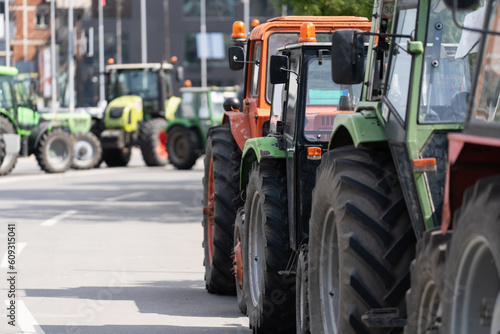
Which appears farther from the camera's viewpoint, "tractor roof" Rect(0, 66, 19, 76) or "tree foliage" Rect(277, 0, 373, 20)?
"tractor roof" Rect(0, 66, 19, 76)

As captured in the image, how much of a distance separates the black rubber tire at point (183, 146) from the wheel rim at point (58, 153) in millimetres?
2990

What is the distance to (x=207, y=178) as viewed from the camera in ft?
38.3

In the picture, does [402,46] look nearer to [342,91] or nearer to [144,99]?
[342,91]

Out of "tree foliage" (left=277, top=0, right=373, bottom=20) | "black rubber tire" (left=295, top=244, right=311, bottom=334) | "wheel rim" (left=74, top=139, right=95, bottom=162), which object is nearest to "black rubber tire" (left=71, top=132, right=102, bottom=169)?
"wheel rim" (left=74, top=139, right=95, bottom=162)

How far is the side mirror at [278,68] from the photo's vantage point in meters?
8.77

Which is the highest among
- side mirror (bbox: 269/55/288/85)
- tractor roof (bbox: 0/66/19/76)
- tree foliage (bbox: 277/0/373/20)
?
side mirror (bbox: 269/55/288/85)

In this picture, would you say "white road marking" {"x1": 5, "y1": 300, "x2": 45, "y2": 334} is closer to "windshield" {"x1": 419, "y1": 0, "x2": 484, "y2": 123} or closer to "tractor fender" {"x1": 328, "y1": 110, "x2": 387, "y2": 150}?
"tractor fender" {"x1": 328, "y1": 110, "x2": 387, "y2": 150}

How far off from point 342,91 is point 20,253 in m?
6.57

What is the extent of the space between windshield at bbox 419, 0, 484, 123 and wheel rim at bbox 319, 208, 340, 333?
82cm

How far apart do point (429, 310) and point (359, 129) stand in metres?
1.57

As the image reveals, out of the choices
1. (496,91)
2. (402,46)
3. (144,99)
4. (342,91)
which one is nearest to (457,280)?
(496,91)

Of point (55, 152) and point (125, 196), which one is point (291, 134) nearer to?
point (125, 196)

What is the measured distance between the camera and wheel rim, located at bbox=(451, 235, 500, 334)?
14.7 ft

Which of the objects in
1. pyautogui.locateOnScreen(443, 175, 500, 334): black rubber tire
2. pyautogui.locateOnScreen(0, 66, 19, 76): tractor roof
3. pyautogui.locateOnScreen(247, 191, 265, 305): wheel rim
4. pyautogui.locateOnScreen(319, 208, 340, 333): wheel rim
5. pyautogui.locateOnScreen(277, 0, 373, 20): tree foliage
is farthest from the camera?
pyautogui.locateOnScreen(0, 66, 19, 76): tractor roof
